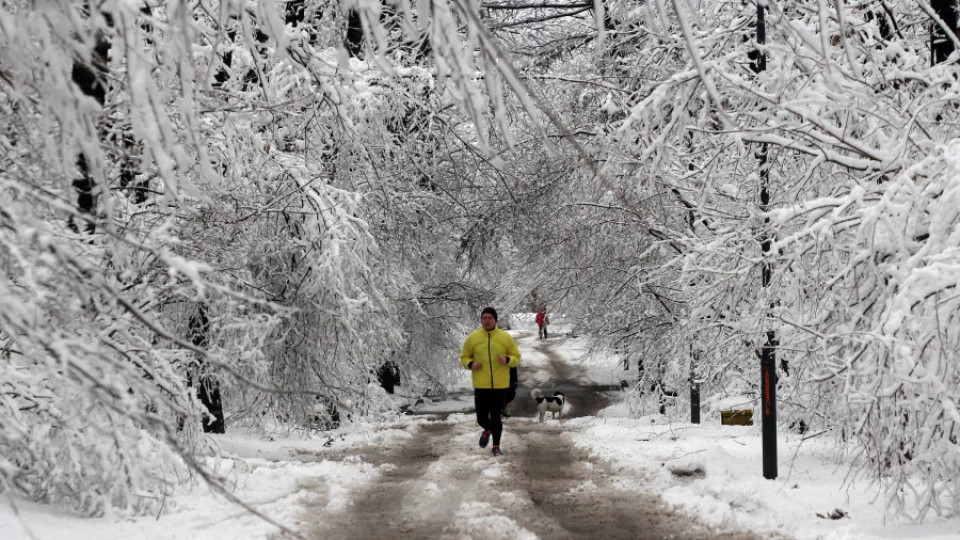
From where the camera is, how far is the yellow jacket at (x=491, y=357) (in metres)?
10.4

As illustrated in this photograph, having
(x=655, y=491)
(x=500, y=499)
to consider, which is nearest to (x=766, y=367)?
(x=655, y=491)

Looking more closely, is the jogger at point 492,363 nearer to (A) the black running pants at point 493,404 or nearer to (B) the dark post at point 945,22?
(A) the black running pants at point 493,404

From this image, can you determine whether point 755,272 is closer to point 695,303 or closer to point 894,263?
point 695,303

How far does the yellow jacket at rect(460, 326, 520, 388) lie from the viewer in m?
10.4

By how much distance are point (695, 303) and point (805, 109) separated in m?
2.37

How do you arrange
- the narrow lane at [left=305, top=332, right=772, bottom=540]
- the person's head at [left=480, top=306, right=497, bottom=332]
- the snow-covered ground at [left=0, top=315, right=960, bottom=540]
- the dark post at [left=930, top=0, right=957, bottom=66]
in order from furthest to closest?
the person's head at [left=480, top=306, right=497, bottom=332] → the dark post at [left=930, top=0, right=957, bottom=66] → the narrow lane at [left=305, top=332, right=772, bottom=540] → the snow-covered ground at [left=0, top=315, right=960, bottom=540]

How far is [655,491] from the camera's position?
7707 millimetres

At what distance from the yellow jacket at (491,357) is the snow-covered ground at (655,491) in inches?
58.1

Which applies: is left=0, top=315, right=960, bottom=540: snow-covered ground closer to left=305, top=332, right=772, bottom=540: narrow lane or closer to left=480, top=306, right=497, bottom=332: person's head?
left=305, top=332, right=772, bottom=540: narrow lane

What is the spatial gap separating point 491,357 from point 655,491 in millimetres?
3189

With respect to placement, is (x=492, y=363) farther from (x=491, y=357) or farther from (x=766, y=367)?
(x=766, y=367)

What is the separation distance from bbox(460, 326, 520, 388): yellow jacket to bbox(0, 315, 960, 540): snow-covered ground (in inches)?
58.1

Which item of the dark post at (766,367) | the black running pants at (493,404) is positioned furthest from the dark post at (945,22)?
the black running pants at (493,404)

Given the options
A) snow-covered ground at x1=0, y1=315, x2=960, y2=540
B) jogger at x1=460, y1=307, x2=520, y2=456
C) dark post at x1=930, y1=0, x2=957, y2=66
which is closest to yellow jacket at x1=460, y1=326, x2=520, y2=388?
jogger at x1=460, y1=307, x2=520, y2=456
